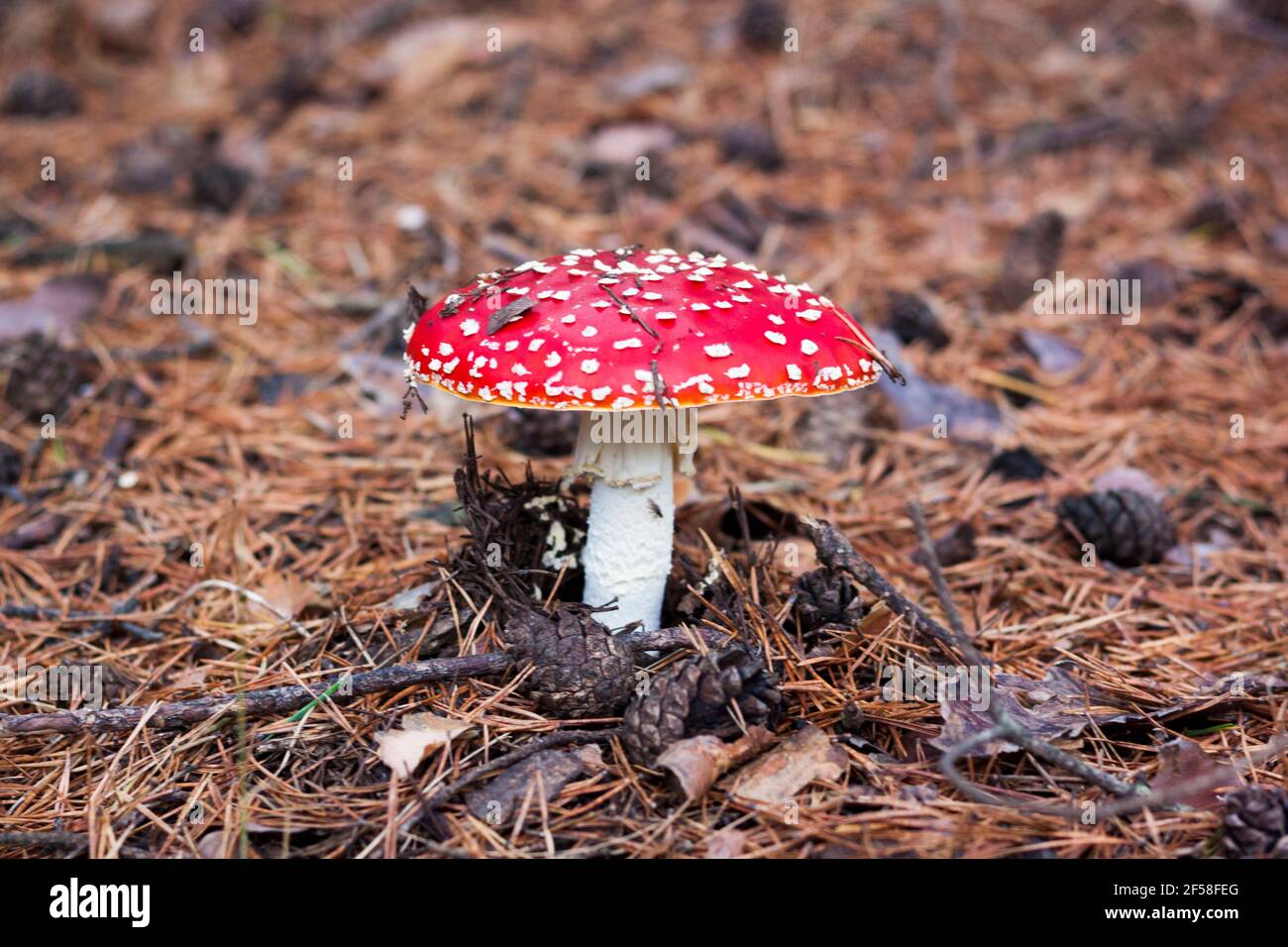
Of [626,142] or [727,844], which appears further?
[626,142]

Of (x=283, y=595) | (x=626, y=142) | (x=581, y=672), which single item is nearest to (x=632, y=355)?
(x=581, y=672)

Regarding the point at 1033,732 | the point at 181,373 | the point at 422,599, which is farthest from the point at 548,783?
the point at 181,373

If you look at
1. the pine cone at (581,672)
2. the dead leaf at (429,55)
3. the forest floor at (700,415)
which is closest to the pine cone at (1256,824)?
the forest floor at (700,415)

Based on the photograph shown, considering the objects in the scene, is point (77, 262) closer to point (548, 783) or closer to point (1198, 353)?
point (548, 783)
